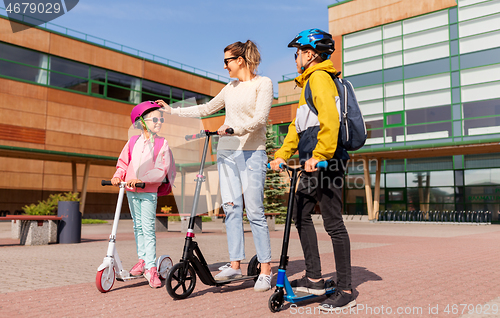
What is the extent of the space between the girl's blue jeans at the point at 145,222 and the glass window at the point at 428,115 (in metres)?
A: 23.4

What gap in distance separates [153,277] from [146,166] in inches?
44.7

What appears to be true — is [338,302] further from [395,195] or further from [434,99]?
[395,195]

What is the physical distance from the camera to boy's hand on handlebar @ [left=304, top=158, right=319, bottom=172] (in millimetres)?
3240

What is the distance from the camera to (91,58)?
2888 cm

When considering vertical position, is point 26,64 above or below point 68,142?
above

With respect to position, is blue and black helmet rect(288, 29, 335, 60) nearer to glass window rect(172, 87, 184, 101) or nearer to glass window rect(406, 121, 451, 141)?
glass window rect(406, 121, 451, 141)

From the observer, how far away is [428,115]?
24.8 m

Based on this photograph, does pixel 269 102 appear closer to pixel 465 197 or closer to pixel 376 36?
pixel 465 197

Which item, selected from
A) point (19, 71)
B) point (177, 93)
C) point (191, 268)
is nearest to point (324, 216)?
point (191, 268)

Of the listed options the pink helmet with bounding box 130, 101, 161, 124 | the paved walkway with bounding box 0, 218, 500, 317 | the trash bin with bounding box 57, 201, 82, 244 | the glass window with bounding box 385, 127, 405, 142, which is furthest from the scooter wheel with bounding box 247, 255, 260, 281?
the glass window with bounding box 385, 127, 405, 142

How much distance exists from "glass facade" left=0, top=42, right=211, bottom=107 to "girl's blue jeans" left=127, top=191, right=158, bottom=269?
1985 cm

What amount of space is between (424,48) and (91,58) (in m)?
22.1

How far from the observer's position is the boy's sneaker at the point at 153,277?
416 cm

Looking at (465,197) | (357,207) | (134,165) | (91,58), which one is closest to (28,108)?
(91,58)
